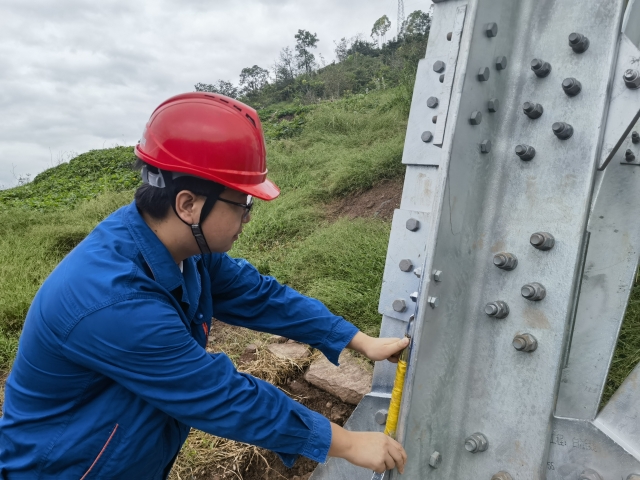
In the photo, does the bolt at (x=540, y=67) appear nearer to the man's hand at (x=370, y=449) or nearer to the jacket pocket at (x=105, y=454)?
the man's hand at (x=370, y=449)

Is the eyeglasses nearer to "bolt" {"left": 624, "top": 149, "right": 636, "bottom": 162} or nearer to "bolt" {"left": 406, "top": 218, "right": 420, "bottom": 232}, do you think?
"bolt" {"left": 406, "top": 218, "right": 420, "bottom": 232}

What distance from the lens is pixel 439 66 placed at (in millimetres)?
1959

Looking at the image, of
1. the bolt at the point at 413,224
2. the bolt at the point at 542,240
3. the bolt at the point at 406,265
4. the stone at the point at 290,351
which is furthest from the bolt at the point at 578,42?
the stone at the point at 290,351

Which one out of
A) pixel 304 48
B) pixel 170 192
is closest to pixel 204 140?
pixel 170 192

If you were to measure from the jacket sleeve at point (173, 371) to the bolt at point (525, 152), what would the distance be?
3.37 feet

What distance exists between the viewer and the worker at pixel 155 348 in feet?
4.87

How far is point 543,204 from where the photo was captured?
1.50m

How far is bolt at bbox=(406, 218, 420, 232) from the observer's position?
6.56ft

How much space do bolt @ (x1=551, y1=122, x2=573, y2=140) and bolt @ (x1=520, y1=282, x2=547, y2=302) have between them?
A: 42 centimetres

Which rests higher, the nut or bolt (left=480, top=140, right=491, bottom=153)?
the nut

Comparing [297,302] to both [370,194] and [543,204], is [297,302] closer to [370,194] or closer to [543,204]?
[543,204]

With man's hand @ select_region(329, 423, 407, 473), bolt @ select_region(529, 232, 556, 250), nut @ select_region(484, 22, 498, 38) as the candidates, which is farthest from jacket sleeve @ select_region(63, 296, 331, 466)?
nut @ select_region(484, 22, 498, 38)

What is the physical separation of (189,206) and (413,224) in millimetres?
834

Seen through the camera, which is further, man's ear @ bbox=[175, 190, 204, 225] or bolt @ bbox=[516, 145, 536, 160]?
man's ear @ bbox=[175, 190, 204, 225]
